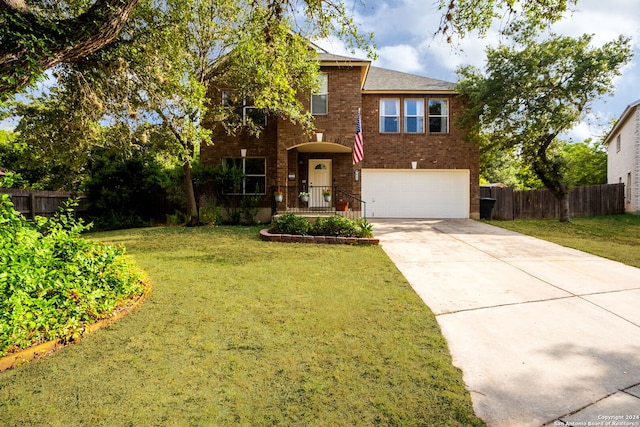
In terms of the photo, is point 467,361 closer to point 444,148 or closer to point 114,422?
point 114,422

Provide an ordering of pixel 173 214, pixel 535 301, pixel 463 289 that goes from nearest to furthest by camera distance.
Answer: pixel 535 301
pixel 463 289
pixel 173 214

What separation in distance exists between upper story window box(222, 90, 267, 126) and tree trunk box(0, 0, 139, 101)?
8.95m

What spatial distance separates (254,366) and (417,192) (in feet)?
A: 48.1

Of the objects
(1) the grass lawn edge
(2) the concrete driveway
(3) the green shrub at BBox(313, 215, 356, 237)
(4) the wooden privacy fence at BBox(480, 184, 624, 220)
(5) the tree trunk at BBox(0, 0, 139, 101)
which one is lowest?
(2) the concrete driveway

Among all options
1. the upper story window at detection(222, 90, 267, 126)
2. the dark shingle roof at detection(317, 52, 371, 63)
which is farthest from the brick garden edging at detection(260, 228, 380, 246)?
the dark shingle roof at detection(317, 52, 371, 63)

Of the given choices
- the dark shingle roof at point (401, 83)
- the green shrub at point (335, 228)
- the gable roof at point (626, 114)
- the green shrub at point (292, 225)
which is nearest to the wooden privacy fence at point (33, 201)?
the green shrub at point (292, 225)

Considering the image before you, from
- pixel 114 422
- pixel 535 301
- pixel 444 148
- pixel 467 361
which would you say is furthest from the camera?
pixel 444 148

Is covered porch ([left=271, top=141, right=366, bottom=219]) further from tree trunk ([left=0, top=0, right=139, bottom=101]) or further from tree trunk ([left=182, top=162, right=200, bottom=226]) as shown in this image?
tree trunk ([left=0, top=0, right=139, bottom=101])

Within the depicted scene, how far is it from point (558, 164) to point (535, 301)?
1335 centimetres

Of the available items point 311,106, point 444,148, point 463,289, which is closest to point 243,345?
point 463,289

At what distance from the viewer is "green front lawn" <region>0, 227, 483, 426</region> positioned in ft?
7.62

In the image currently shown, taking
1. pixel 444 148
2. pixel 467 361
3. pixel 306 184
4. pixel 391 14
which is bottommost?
pixel 467 361

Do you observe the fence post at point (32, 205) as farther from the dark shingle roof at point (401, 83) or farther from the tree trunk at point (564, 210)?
the tree trunk at point (564, 210)

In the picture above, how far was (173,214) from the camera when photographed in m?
15.0
